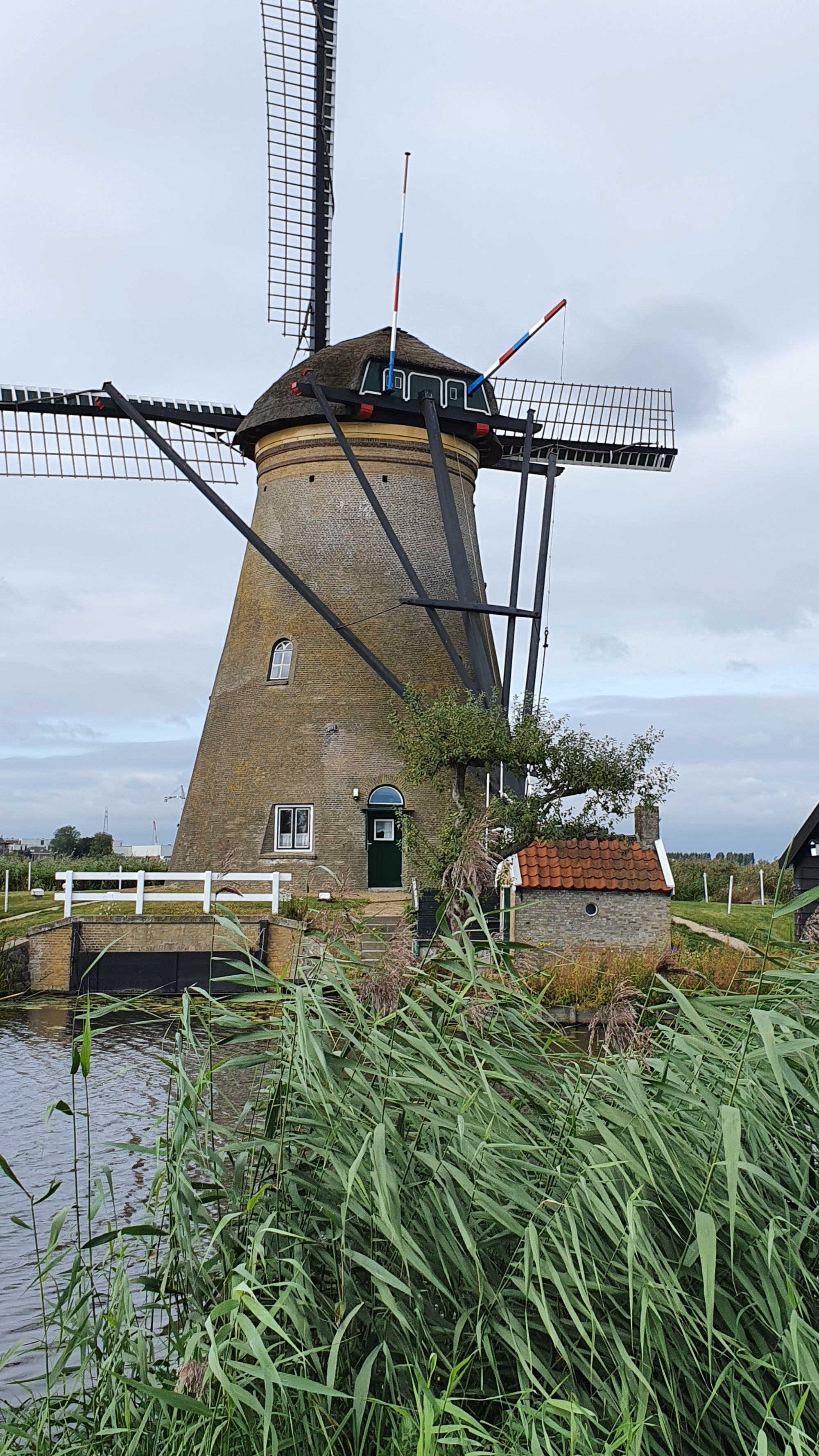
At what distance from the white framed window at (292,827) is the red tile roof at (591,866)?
4447mm

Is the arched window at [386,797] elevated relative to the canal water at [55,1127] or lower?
elevated

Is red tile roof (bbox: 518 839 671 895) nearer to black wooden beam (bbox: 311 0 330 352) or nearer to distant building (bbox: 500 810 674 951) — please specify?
distant building (bbox: 500 810 674 951)

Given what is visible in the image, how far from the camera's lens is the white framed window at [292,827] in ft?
Answer: 63.3

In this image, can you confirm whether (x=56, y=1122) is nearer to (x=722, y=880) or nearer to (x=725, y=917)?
(x=725, y=917)

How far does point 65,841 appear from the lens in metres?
55.2

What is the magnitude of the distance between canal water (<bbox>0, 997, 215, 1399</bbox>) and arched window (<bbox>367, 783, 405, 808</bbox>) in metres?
6.37

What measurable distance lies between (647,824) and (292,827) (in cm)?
580

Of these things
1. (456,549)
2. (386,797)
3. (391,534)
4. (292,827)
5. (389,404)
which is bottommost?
(292,827)

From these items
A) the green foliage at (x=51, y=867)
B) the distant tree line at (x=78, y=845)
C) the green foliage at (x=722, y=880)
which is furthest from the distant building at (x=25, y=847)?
the green foliage at (x=722, y=880)

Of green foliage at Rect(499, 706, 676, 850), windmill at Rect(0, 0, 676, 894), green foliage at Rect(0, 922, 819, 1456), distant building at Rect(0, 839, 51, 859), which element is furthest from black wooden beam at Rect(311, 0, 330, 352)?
distant building at Rect(0, 839, 51, 859)

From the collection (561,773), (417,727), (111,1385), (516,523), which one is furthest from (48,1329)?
(516,523)

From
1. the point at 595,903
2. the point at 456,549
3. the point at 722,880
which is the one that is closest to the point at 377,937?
the point at 595,903

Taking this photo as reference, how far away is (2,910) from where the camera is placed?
21.3m

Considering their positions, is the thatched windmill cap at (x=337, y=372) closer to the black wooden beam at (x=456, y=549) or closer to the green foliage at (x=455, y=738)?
the black wooden beam at (x=456, y=549)
